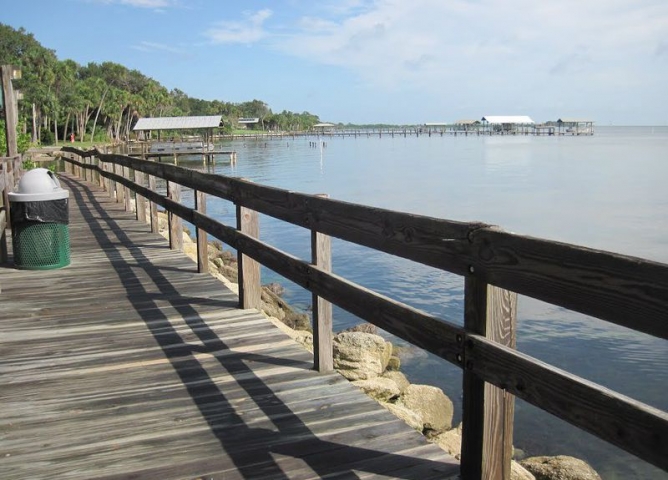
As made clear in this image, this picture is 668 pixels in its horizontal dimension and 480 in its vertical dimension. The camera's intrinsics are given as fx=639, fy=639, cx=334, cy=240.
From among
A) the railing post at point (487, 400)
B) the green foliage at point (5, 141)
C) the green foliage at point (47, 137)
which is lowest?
the railing post at point (487, 400)

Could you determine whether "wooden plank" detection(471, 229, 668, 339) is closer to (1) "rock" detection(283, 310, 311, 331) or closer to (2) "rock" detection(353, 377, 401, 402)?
(2) "rock" detection(353, 377, 401, 402)

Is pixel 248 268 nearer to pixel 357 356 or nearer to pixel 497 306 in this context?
pixel 357 356

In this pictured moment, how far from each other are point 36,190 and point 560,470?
6.57 meters

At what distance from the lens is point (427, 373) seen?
1073 cm

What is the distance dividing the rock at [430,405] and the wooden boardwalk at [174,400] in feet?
7.67

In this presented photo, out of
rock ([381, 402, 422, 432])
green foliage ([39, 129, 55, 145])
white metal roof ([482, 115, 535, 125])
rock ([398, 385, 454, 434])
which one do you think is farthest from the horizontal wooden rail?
white metal roof ([482, 115, 535, 125])

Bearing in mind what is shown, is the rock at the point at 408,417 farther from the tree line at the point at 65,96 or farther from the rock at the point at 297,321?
the tree line at the point at 65,96

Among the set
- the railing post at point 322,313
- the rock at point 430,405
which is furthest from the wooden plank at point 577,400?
the rock at point 430,405

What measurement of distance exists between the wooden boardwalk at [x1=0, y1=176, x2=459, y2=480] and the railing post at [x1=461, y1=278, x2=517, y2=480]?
252 mm

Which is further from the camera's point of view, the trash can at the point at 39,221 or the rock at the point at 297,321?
the rock at the point at 297,321

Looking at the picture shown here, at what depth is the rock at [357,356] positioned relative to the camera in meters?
7.34

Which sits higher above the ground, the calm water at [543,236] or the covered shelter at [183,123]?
the covered shelter at [183,123]

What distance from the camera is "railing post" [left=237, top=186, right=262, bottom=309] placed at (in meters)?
5.73

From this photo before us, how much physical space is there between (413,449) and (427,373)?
7606 millimetres
